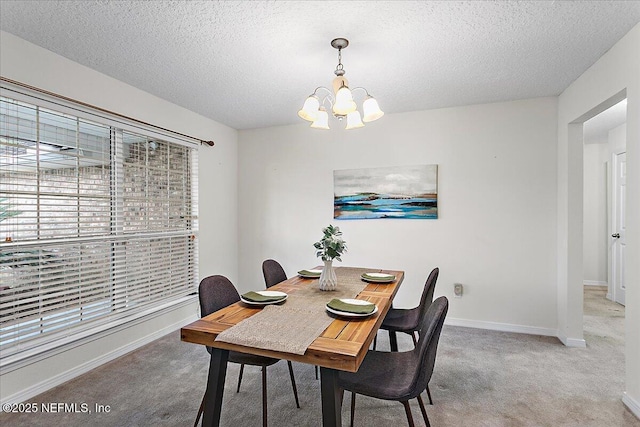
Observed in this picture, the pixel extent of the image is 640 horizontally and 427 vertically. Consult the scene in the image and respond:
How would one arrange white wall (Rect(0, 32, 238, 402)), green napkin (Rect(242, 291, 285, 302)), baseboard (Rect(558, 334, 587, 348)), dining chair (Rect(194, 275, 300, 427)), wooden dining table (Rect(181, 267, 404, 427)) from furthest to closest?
baseboard (Rect(558, 334, 587, 348))
white wall (Rect(0, 32, 238, 402))
green napkin (Rect(242, 291, 285, 302))
dining chair (Rect(194, 275, 300, 427))
wooden dining table (Rect(181, 267, 404, 427))

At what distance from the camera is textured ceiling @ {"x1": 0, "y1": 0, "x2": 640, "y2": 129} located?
1899mm

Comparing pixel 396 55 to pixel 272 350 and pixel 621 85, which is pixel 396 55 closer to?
pixel 621 85

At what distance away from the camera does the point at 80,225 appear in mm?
2598

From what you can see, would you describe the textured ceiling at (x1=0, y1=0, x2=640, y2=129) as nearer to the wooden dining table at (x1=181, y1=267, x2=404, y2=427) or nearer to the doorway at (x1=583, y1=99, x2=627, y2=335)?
the wooden dining table at (x1=181, y1=267, x2=404, y2=427)

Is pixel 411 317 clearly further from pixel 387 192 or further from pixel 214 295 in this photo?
pixel 387 192

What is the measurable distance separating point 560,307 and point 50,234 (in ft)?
14.9

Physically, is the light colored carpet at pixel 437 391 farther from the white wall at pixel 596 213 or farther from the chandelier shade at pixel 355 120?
the white wall at pixel 596 213

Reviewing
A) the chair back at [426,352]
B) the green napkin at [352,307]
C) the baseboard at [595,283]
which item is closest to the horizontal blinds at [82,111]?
the green napkin at [352,307]

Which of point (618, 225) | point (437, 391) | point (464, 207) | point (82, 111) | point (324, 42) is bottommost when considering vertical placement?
point (437, 391)

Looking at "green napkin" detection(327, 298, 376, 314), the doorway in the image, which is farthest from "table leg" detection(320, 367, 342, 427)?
the doorway

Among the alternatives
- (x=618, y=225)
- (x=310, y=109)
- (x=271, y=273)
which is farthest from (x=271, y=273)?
(x=618, y=225)

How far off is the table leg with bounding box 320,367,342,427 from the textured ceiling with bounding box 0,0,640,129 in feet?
6.40

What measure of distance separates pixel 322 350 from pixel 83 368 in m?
2.35

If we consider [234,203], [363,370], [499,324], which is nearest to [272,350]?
[363,370]
